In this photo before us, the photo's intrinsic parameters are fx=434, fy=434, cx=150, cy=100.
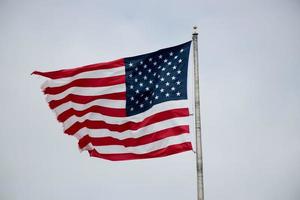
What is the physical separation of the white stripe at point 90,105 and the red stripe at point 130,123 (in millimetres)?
770

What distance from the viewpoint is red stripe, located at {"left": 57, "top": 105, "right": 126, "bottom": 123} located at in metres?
20.4

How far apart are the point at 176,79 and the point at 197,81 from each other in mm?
1423

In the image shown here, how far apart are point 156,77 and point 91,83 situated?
3231 mm

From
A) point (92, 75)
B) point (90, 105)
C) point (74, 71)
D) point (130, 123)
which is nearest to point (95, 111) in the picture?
point (90, 105)

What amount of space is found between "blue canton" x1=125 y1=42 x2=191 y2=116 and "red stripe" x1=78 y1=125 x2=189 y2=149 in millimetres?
1328

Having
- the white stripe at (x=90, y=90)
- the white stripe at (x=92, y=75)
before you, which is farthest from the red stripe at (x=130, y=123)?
the white stripe at (x=92, y=75)

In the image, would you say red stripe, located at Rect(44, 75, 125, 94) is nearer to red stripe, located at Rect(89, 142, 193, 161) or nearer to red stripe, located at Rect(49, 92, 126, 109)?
red stripe, located at Rect(49, 92, 126, 109)

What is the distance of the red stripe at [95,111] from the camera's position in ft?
67.1

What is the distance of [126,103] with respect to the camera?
803 inches

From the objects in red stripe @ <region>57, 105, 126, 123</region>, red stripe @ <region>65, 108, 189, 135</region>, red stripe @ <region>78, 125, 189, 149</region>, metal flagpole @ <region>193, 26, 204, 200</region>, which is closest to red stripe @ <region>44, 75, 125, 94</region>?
red stripe @ <region>57, 105, 126, 123</region>

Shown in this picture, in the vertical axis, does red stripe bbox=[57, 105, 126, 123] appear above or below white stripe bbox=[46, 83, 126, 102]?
below

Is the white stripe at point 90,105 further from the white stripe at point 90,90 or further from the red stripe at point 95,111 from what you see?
the white stripe at point 90,90

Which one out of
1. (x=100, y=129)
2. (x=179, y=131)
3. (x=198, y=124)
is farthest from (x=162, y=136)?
(x=100, y=129)

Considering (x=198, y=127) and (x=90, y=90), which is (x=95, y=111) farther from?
(x=198, y=127)
